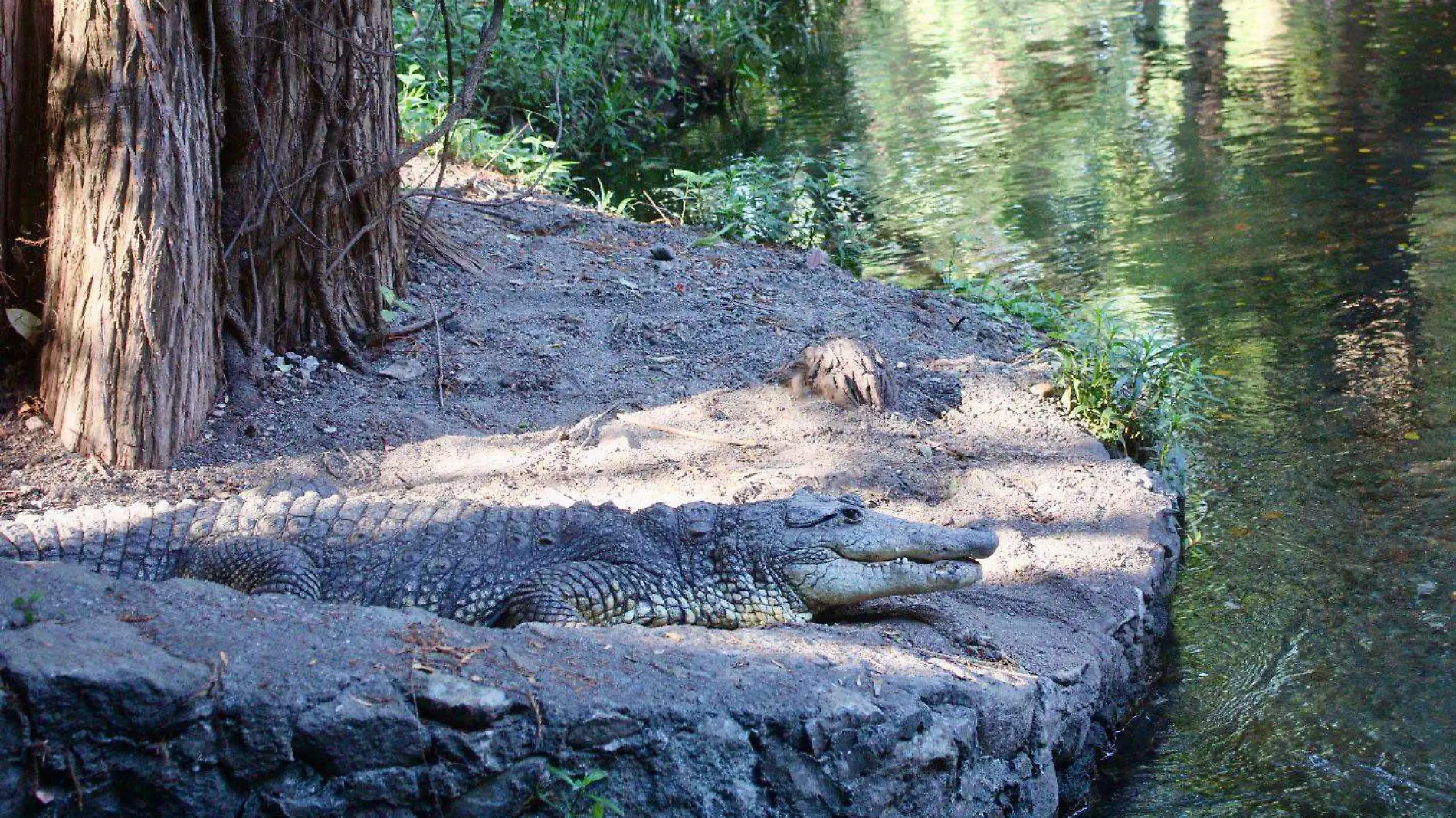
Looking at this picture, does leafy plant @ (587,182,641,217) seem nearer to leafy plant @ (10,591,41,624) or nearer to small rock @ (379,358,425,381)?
small rock @ (379,358,425,381)

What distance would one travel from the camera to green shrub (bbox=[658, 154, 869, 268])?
8.30 metres

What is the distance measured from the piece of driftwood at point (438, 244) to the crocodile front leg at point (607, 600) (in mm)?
2983

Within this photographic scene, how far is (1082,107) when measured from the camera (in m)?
13.3

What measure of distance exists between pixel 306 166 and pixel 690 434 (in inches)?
74.8

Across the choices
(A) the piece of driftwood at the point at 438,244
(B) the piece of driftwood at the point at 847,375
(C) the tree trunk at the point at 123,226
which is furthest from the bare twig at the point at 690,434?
(C) the tree trunk at the point at 123,226

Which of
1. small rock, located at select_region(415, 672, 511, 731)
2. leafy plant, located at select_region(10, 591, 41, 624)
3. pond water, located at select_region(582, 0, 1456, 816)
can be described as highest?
leafy plant, located at select_region(10, 591, 41, 624)

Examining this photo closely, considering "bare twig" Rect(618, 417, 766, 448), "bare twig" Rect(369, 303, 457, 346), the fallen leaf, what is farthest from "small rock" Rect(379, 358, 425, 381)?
the fallen leaf

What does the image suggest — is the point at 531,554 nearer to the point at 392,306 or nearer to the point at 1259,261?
the point at 392,306

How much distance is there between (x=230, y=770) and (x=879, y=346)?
4136 mm

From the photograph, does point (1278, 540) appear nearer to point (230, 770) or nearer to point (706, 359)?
point (706, 359)

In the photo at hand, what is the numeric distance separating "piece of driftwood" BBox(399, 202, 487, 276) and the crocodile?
2.59 meters

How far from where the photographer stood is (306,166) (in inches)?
194

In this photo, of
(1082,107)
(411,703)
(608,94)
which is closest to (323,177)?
(411,703)

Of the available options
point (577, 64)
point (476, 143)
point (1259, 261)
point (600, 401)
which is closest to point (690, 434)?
point (600, 401)
